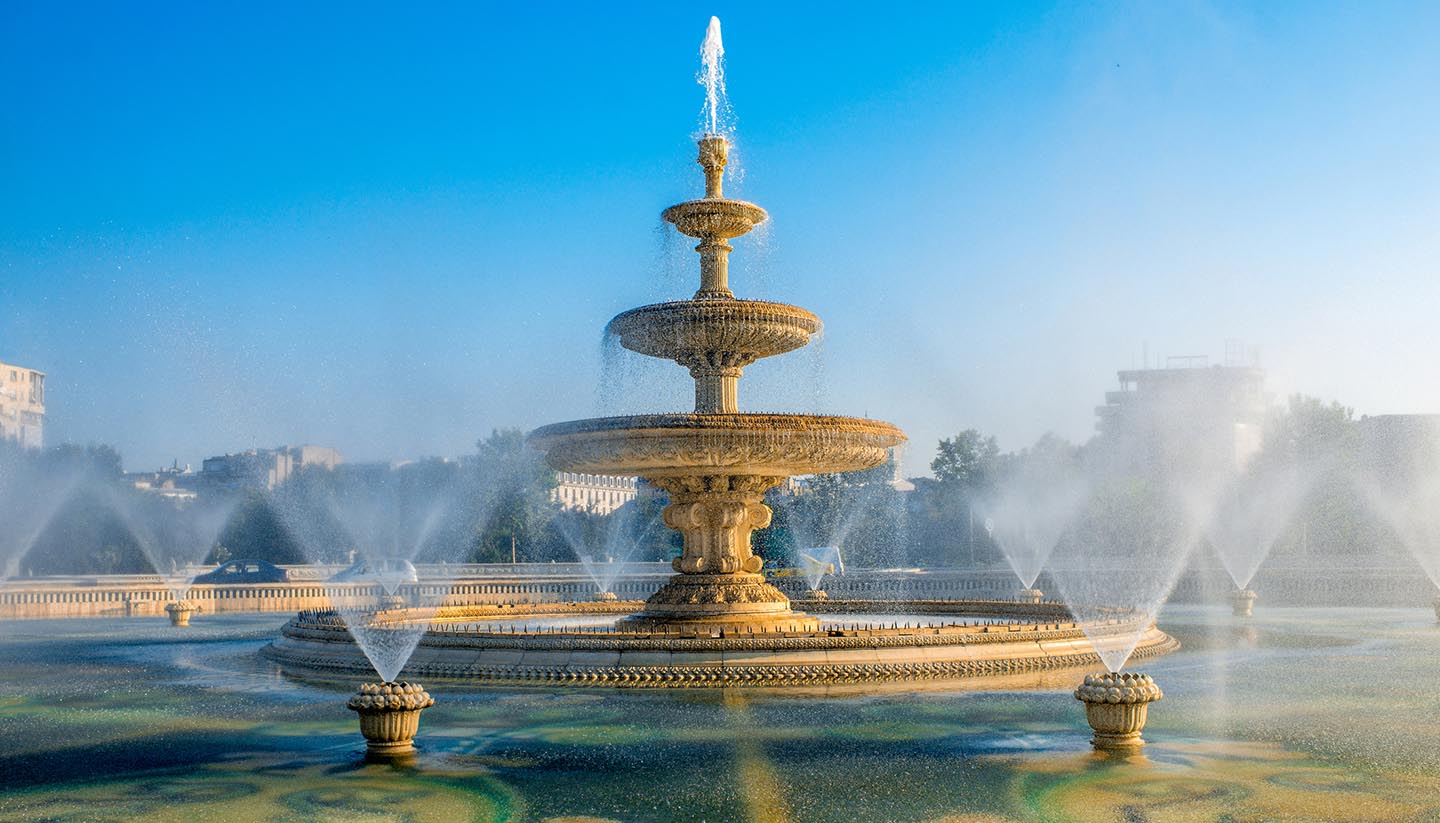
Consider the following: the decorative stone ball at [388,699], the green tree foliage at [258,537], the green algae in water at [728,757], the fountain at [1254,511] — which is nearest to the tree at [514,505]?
the green tree foliage at [258,537]

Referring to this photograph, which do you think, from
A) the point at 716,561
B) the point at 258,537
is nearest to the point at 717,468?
the point at 716,561

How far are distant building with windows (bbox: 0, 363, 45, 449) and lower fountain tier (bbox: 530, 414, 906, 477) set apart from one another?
4134 inches

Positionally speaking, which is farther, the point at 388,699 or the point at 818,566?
the point at 818,566

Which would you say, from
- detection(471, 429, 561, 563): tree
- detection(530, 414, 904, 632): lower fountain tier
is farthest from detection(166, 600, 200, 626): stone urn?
detection(471, 429, 561, 563): tree

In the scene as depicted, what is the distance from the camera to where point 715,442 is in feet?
68.1

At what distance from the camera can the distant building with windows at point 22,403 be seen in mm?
113812

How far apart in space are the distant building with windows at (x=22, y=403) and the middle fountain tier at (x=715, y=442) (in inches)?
4090

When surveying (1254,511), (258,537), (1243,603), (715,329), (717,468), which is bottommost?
(1243,603)

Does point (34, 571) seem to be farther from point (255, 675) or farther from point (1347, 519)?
point (1347, 519)

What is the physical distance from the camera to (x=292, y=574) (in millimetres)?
54969

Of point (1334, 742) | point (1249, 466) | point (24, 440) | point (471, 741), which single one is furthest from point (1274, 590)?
point (24, 440)

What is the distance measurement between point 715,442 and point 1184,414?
11049 cm

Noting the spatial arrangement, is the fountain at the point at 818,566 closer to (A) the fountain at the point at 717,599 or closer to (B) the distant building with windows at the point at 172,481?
(A) the fountain at the point at 717,599

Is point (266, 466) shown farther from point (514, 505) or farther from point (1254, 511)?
point (1254, 511)
